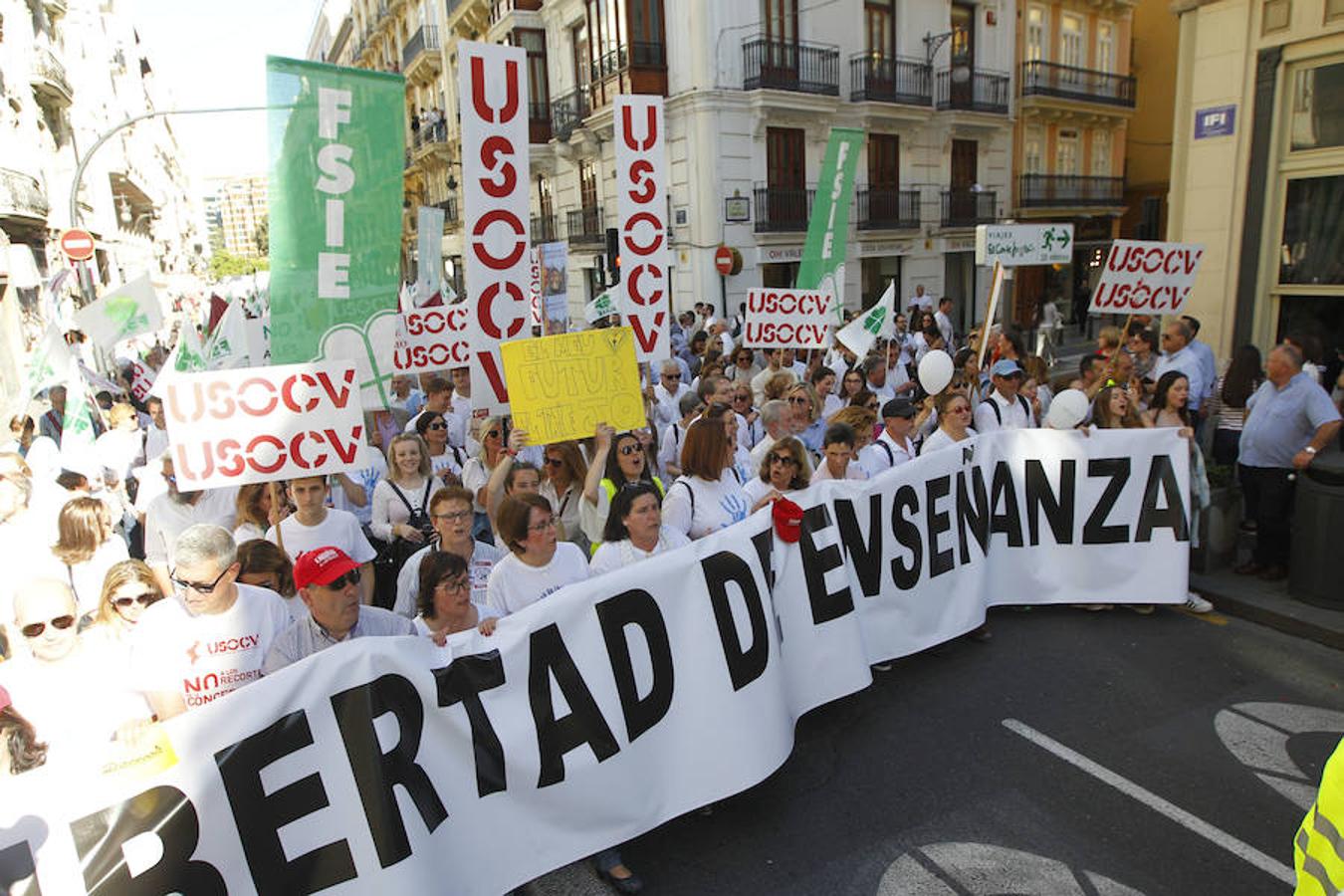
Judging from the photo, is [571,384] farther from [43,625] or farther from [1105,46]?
[1105,46]

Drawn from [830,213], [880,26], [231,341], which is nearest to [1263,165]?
[830,213]

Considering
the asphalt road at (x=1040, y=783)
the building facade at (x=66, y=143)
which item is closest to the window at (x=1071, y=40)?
the building facade at (x=66, y=143)

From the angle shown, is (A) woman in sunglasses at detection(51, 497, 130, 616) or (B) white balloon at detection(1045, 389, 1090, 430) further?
(B) white balloon at detection(1045, 389, 1090, 430)

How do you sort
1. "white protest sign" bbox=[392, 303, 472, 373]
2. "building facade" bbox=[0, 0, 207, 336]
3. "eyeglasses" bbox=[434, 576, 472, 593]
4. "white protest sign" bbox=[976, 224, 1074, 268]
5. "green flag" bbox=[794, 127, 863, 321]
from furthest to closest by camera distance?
"building facade" bbox=[0, 0, 207, 336] → "white protest sign" bbox=[976, 224, 1074, 268] → "green flag" bbox=[794, 127, 863, 321] → "white protest sign" bbox=[392, 303, 472, 373] → "eyeglasses" bbox=[434, 576, 472, 593]

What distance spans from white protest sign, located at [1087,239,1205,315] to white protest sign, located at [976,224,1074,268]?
2493 mm

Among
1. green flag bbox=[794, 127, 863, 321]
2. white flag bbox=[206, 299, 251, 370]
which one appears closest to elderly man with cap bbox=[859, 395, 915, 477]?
green flag bbox=[794, 127, 863, 321]

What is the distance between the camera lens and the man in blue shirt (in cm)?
573

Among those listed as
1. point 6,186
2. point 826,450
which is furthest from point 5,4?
point 826,450

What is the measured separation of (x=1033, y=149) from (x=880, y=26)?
7480 mm

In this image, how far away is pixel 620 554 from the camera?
3.96m

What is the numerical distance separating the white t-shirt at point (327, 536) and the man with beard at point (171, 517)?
560 mm

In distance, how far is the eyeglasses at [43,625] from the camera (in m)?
3.05

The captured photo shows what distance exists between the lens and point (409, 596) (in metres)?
3.93

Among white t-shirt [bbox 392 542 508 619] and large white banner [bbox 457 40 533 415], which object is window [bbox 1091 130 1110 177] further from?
white t-shirt [bbox 392 542 508 619]
